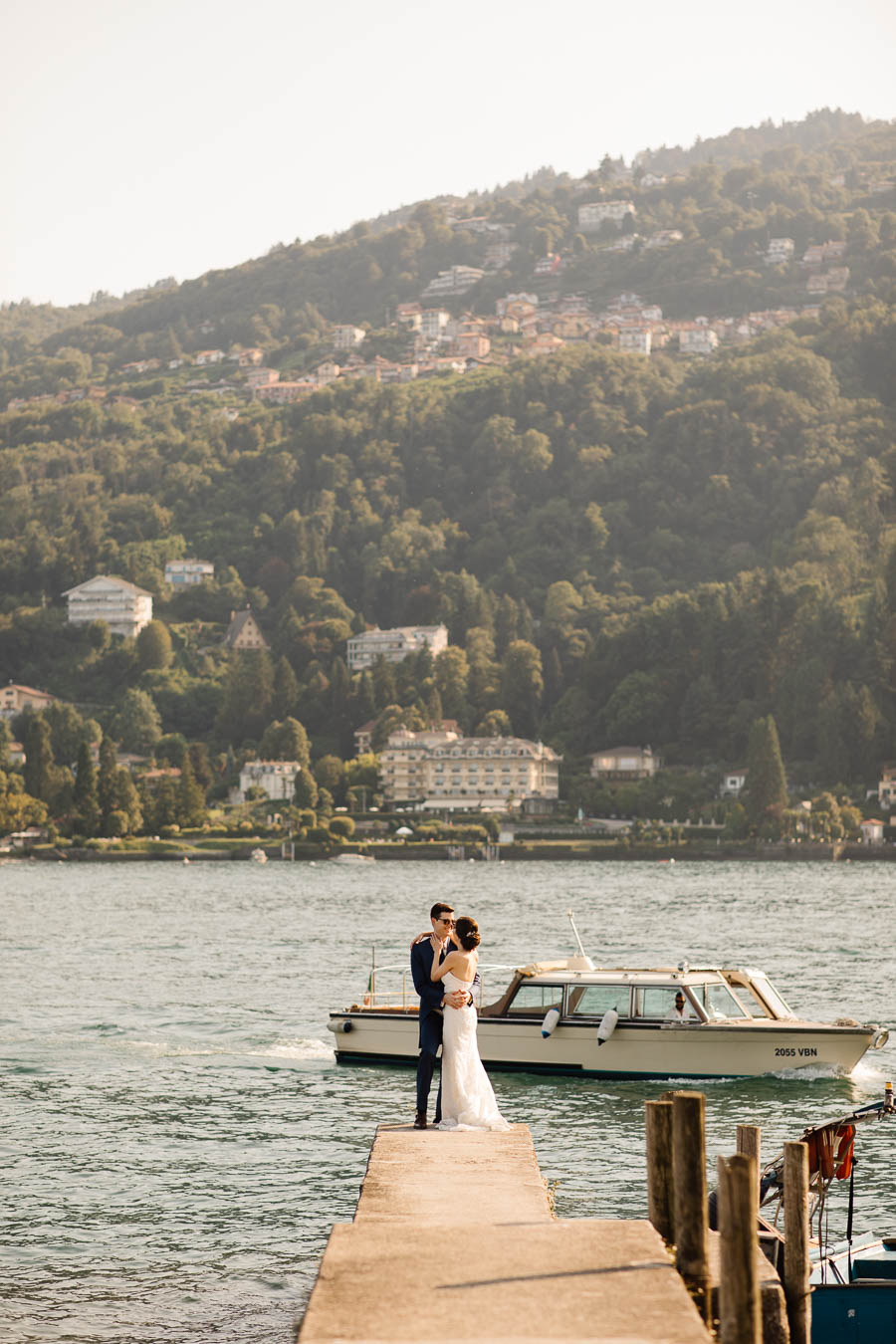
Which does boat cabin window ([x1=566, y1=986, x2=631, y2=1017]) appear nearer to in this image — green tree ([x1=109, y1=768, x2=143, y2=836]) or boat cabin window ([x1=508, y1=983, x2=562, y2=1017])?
boat cabin window ([x1=508, y1=983, x2=562, y2=1017])

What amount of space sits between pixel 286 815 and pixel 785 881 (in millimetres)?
68537

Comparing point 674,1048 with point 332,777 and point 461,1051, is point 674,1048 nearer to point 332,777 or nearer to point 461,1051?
point 461,1051

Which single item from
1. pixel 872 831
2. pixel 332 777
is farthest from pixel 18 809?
pixel 872 831

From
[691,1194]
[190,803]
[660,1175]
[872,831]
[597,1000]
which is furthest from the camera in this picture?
[190,803]

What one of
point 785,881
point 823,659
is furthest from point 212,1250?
point 823,659

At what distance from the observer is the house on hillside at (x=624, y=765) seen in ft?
625

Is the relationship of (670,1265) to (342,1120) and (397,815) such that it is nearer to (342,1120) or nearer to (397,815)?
(342,1120)

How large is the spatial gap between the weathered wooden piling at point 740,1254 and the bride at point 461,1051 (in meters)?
6.72

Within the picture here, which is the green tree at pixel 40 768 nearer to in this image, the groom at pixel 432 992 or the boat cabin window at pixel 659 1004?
the boat cabin window at pixel 659 1004

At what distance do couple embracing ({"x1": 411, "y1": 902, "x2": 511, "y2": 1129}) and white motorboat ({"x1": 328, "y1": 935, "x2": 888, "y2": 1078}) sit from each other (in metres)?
13.4

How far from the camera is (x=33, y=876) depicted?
138000 mm

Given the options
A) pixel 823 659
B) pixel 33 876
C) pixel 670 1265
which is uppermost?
pixel 823 659

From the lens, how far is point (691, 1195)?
12.7 meters

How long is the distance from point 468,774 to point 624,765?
17.1m
